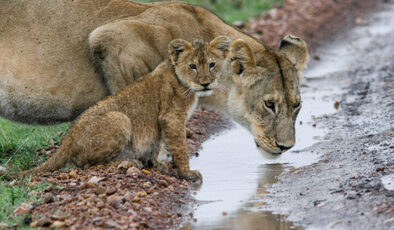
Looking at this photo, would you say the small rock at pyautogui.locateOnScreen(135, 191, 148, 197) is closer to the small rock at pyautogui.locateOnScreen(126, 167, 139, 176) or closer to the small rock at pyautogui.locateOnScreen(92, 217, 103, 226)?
the small rock at pyautogui.locateOnScreen(126, 167, 139, 176)

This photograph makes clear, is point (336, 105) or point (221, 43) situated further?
point (336, 105)

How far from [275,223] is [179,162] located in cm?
161

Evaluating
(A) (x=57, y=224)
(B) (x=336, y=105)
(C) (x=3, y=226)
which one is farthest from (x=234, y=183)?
(B) (x=336, y=105)

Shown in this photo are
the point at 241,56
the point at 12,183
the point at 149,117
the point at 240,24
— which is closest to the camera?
the point at 12,183

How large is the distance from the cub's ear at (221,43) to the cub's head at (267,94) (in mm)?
70

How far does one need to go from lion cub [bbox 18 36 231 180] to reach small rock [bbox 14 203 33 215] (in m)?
1.07

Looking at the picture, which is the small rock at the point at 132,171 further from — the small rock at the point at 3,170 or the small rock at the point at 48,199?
the small rock at the point at 3,170

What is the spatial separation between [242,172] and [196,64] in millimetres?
1169

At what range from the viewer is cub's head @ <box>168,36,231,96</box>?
684 centimetres

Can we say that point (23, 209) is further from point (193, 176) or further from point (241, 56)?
point (241, 56)

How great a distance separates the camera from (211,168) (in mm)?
7445

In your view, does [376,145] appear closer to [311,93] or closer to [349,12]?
[311,93]

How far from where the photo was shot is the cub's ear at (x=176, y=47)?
7.00 meters

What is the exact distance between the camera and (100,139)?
6707 mm
